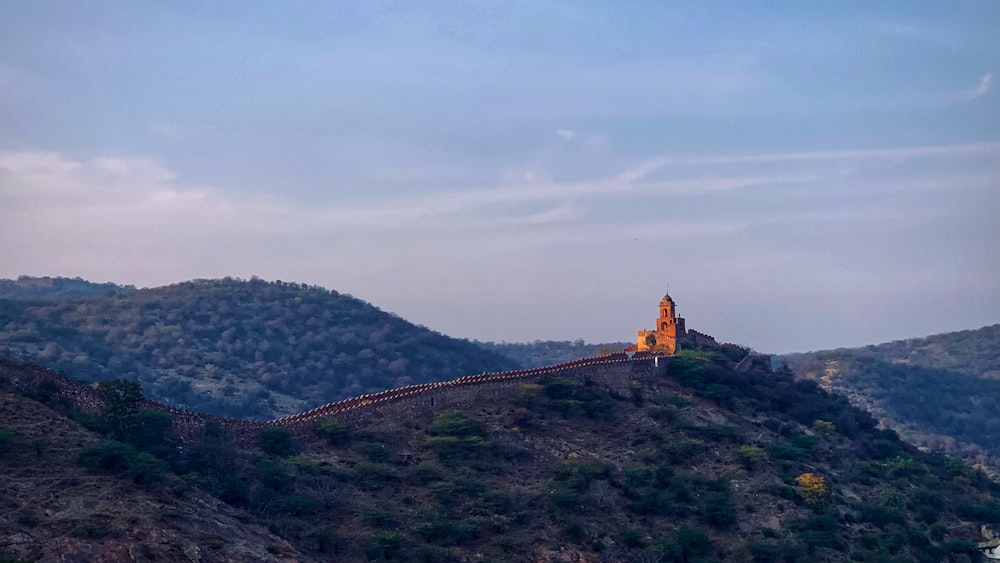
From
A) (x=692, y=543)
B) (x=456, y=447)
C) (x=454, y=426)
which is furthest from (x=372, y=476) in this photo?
(x=692, y=543)

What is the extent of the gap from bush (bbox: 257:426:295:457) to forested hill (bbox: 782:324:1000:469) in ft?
191

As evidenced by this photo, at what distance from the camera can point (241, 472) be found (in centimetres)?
2909

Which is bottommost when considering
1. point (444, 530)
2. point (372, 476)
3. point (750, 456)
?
point (444, 530)

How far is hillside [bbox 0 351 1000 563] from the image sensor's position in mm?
28625

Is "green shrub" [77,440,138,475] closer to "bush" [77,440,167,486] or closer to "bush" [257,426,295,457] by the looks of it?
"bush" [77,440,167,486]

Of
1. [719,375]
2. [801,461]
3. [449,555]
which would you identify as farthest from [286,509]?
[719,375]

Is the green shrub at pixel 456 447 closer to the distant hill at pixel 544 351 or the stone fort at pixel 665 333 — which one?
the stone fort at pixel 665 333

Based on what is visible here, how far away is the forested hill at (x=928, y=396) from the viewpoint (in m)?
88.8

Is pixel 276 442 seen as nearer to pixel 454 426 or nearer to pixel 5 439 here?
pixel 454 426

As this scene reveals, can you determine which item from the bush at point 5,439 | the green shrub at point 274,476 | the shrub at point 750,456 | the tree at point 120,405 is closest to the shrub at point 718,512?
the shrub at point 750,456

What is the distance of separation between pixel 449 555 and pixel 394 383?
56723 mm

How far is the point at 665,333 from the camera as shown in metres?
53.1

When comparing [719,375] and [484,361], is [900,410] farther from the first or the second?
[719,375]

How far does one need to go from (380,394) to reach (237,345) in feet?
166
